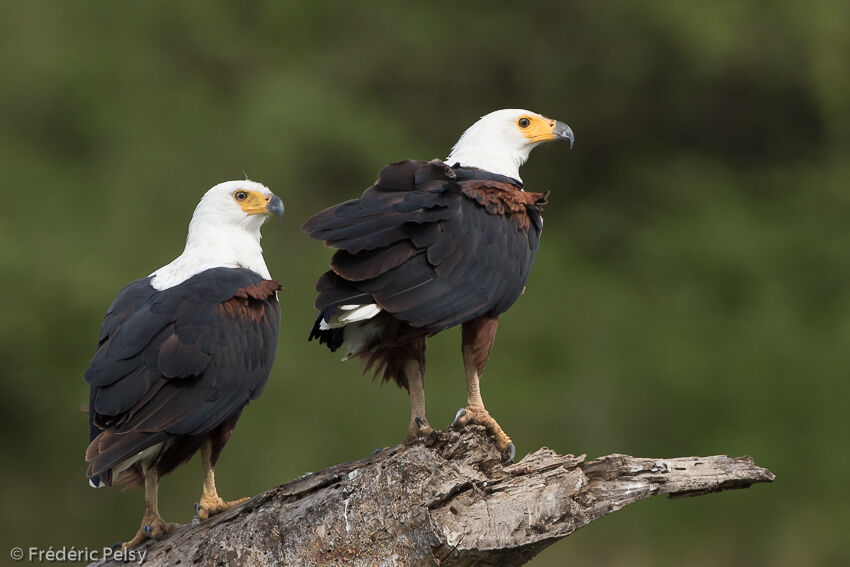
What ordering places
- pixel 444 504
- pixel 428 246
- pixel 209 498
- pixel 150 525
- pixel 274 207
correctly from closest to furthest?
pixel 444 504
pixel 428 246
pixel 150 525
pixel 209 498
pixel 274 207

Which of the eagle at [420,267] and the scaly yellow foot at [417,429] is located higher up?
the eagle at [420,267]

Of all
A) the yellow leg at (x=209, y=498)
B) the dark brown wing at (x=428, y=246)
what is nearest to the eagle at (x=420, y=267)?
the dark brown wing at (x=428, y=246)

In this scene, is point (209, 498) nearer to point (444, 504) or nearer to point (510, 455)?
point (444, 504)

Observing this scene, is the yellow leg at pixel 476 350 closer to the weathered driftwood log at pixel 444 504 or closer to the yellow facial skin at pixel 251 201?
the weathered driftwood log at pixel 444 504

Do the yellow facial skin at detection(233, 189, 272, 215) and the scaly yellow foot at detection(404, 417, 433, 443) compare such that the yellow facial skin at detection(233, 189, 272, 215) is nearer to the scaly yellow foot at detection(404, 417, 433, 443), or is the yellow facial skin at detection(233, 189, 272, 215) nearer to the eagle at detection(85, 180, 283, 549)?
the eagle at detection(85, 180, 283, 549)

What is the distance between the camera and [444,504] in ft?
14.3

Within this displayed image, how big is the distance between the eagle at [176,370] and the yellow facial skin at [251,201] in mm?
340

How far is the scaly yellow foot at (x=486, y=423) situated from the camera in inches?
188

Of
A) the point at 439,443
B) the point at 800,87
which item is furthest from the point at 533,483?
the point at 800,87

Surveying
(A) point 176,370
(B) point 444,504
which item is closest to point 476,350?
(B) point 444,504

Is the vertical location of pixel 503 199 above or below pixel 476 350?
above

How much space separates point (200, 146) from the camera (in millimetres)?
12141

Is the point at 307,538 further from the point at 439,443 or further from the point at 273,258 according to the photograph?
the point at 273,258

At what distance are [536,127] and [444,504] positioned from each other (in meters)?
2.17
